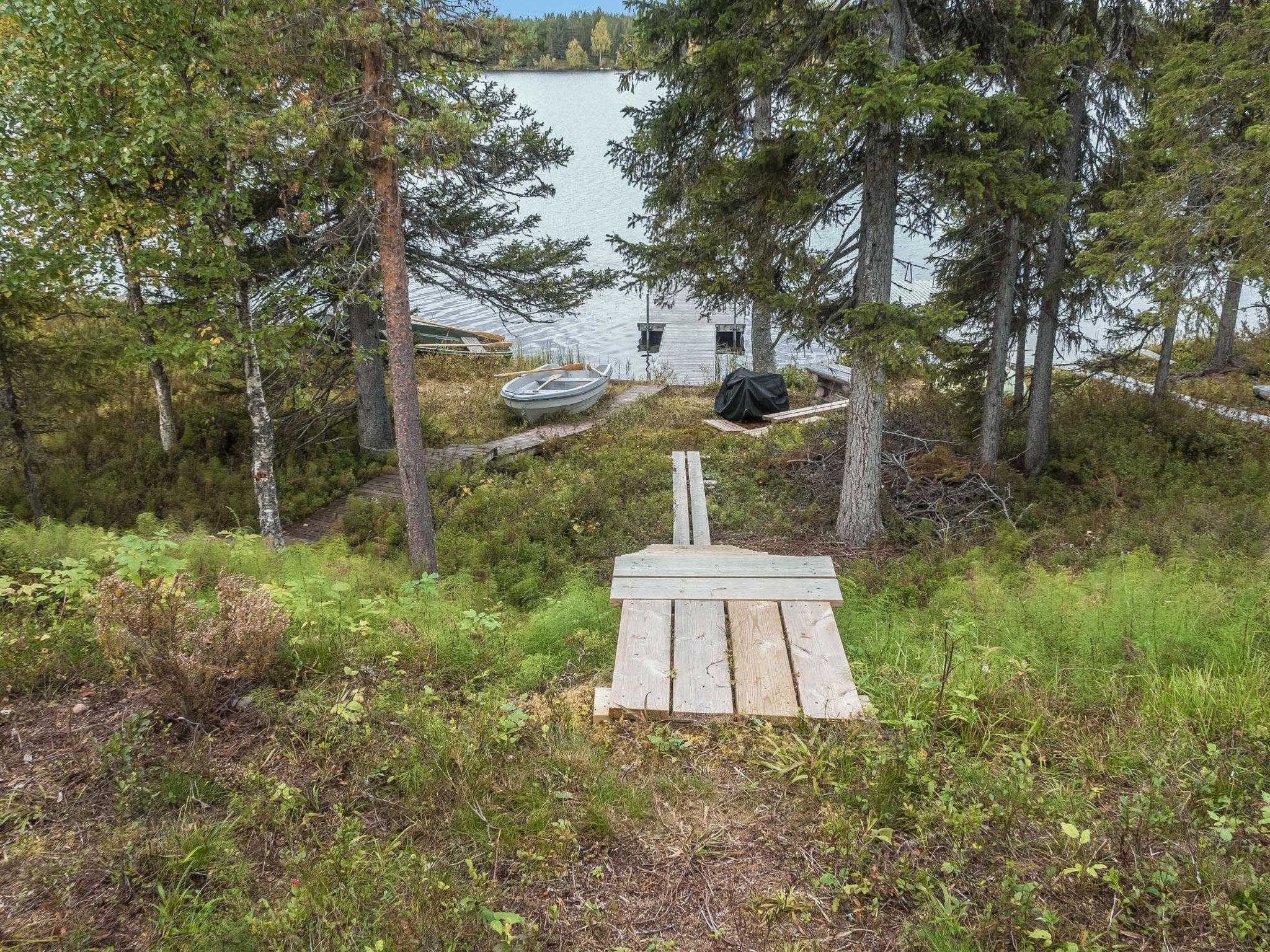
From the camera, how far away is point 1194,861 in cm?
258

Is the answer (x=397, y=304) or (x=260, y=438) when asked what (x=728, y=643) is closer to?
(x=397, y=304)

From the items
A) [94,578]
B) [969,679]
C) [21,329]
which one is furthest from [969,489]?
[21,329]

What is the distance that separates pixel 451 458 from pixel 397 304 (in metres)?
5.73

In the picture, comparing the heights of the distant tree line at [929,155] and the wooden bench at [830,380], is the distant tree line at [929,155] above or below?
above

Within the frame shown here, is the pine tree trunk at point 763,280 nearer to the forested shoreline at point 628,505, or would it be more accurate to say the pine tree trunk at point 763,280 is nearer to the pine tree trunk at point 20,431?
the forested shoreline at point 628,505

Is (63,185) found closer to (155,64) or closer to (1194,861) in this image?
(155,64)

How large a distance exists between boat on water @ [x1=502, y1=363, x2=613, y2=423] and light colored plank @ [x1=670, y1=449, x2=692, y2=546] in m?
3.86

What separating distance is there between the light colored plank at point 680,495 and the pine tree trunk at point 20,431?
8024 millimetres

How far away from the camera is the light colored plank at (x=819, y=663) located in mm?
3566

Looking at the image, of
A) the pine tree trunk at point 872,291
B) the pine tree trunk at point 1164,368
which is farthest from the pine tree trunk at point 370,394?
the pine tree trunk at point 1164,368

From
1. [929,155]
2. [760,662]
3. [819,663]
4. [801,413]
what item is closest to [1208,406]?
[801,413]

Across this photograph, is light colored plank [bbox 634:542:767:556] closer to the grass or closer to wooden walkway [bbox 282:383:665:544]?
the grass

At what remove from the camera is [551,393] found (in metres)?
16.2

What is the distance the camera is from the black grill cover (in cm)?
1523
